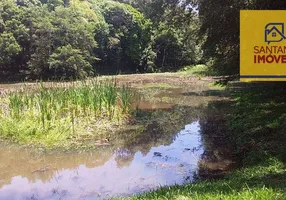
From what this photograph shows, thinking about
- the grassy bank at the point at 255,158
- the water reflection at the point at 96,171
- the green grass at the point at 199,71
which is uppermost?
the green grass at the point at 199,71

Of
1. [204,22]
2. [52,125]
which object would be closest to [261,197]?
[52,125]

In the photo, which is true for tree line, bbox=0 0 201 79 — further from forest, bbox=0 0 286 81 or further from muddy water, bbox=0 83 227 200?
muddy water, bbox=0 83 227 200

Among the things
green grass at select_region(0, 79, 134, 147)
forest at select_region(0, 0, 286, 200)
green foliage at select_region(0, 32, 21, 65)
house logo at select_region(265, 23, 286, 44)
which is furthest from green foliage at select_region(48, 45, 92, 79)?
house logo at select_region(265, 23, 286, 44)

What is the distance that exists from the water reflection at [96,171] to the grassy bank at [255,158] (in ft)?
2.88

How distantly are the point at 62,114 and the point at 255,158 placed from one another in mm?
4892

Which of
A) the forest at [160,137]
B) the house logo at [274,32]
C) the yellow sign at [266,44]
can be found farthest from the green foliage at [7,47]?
the house logo at [274,32]

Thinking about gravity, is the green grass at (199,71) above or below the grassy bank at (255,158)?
above

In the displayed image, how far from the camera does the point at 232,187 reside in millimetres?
3219

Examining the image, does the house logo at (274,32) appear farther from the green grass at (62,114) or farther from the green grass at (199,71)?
the green grass at (199,71)

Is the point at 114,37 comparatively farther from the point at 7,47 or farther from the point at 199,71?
the point at 7,47

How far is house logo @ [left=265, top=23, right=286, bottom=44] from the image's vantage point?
21.0 feet

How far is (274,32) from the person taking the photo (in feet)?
21.1

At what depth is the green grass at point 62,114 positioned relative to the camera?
23.1ft

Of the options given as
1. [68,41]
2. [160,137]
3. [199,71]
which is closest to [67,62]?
[68,41]
